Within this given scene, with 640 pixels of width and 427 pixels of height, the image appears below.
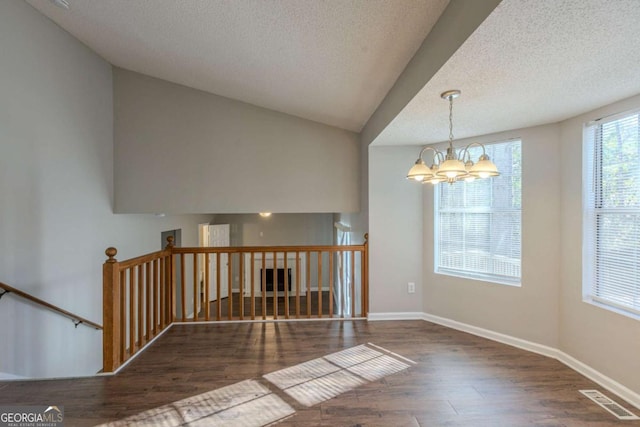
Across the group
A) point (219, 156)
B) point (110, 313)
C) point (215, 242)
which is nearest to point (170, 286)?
point (110, 313)

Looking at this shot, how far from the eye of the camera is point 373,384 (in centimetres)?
251

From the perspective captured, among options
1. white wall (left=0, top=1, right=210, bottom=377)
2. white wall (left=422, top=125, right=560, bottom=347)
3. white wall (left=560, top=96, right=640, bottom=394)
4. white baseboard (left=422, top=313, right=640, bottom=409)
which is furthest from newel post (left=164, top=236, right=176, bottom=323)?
white wall (left=560, top=96, right=640, bottom=394)

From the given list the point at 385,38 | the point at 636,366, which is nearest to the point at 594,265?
the point at 636,366

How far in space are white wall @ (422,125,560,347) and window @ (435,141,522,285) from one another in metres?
0.09

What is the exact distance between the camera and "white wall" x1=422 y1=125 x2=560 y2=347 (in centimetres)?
303

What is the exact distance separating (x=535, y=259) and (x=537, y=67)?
2059 millimetres

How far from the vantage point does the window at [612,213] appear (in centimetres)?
237

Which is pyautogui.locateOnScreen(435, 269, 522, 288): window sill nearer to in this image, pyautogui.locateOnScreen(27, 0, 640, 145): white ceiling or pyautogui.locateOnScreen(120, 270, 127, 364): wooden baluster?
pyautogui.locateOnScreen(27, 0, 640, 145): white ceiling

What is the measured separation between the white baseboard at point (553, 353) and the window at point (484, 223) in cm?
59

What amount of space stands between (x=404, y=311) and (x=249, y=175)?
275cm

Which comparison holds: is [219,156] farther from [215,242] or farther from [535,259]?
[215,242]

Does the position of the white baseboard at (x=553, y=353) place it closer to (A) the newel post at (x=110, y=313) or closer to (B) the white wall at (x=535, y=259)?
(B) the white wall at (x=535, y=259)

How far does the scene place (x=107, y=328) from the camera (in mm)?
2629

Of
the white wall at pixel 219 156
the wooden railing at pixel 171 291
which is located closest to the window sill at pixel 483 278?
the wooden railing at pixel 171 291
